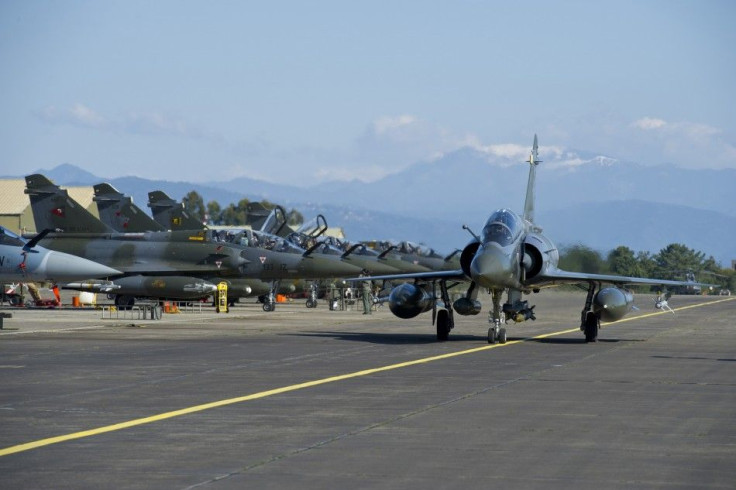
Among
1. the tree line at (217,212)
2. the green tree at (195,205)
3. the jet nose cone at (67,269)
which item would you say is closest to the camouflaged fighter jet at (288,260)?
the jet nose cone at (67,269)

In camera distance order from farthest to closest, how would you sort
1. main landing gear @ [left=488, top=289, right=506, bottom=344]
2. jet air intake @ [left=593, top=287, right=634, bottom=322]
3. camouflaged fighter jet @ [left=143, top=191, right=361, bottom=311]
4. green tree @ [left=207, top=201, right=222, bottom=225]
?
green tree @ [left=207, top=201, right=222, bottom=225] < camouflaged fighter jet @ [left=143, top=191, right=361, bottom=311] < jet air intake @ [left=593, top=287, right=634, bottom=322] < main landing gear @ [left=488, top=289, right=506, bottom=344]

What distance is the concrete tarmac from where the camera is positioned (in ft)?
30.8

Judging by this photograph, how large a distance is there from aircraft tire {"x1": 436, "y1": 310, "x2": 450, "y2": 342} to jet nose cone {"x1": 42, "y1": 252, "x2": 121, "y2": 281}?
8568 mm

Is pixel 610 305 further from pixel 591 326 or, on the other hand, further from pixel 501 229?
pixel 501 229

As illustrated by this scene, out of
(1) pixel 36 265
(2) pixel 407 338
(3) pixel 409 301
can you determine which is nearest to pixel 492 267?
(3) pixel 409 301

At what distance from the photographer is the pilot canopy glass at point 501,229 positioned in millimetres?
24594

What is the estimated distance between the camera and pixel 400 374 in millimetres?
17875

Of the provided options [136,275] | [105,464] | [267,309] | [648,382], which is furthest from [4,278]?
[105,464]

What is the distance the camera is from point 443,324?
26.5 metres

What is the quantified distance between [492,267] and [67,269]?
11175 millimetres

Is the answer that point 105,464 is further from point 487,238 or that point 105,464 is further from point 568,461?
point 487,238

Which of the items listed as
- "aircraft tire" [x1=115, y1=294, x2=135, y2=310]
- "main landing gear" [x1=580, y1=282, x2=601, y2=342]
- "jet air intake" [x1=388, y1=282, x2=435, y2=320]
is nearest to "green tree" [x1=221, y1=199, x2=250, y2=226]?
"aircraft tire" [x1=115, y1=294, x2=135, y2=310]

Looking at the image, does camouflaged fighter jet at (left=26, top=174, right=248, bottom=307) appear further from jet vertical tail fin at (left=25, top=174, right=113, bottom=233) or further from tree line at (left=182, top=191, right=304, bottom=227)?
tree line at (left=182, top=191, right=304, bottom=227)

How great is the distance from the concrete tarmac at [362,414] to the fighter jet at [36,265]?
11.6 feet
